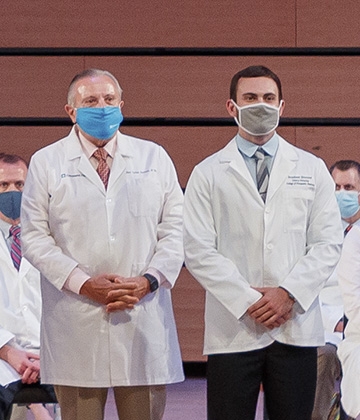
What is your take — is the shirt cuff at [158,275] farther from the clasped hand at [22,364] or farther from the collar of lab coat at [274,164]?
the clasped hand at [22,364]

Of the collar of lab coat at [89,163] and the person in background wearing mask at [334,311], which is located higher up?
the collar of lab coat at [89,163]

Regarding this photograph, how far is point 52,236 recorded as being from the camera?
336cm

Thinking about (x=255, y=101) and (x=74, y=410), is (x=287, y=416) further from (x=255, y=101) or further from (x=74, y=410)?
(x=255, y=101)

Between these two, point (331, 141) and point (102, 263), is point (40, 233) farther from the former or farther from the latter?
point (331, 141)

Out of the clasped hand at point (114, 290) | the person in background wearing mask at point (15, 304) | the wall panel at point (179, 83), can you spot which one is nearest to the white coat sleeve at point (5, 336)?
the person in background wearing mask at point (15, 304)

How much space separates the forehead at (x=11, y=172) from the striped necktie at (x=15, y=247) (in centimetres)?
24

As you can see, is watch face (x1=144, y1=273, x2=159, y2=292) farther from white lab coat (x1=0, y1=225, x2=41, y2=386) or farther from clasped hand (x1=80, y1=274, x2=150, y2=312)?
white lab coat (x1=0, y1=225, x2=41, y2=386)

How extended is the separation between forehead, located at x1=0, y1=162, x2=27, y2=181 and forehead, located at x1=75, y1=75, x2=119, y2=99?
87cm

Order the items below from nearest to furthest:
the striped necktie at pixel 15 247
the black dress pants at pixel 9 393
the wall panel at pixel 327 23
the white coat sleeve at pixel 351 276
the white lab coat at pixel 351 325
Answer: the white lab coat at pixel 351 325, the white coat sleeve at pixel 351 276, the black dress pants at pixel 9 393, the striped necktie at pixel 15 247, the wall panel at pixel 327 23

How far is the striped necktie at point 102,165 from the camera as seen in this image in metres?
3.35

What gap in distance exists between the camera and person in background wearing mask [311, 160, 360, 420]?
3.96m

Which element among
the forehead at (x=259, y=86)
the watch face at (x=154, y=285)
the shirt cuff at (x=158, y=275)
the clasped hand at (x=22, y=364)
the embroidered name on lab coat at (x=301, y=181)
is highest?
the forehead at (x=259, y=86)

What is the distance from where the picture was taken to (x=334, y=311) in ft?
13.9

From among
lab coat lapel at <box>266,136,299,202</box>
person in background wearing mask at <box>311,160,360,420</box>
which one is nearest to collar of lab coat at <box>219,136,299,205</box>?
lab coat lapel at <box>266,136,299,202</box>
